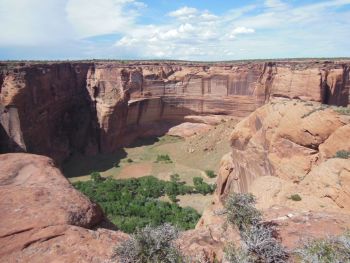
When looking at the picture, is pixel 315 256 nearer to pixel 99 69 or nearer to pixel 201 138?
pixel 201 138

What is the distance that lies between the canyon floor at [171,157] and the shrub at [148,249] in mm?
30166

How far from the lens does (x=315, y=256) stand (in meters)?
7.52

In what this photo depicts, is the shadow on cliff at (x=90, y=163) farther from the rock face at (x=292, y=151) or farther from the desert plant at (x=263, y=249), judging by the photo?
the desert plant at (x=263, y=249)

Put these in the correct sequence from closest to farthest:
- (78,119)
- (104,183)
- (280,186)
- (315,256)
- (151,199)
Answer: (315,256) < (280,186) < (151,199) < (104,183) < (78,119)

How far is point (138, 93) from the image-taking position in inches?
2008

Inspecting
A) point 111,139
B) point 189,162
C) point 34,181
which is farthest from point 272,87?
point 34,181

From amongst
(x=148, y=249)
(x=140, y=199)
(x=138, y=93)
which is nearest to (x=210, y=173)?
(x=140, y=199)

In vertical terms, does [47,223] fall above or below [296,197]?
above

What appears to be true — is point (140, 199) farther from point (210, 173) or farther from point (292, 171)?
point (292, 171)

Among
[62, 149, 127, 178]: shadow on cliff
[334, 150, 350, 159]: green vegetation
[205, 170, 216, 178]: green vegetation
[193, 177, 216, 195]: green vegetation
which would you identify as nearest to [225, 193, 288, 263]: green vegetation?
[334, 150, 350, 159]: green vegetation

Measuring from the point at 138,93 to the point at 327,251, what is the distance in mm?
44728

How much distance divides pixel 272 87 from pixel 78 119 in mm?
26407

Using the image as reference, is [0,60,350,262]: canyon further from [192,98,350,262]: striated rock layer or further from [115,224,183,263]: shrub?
[115,224,183,263]: shrub

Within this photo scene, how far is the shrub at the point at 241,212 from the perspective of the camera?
1027 centimetres
